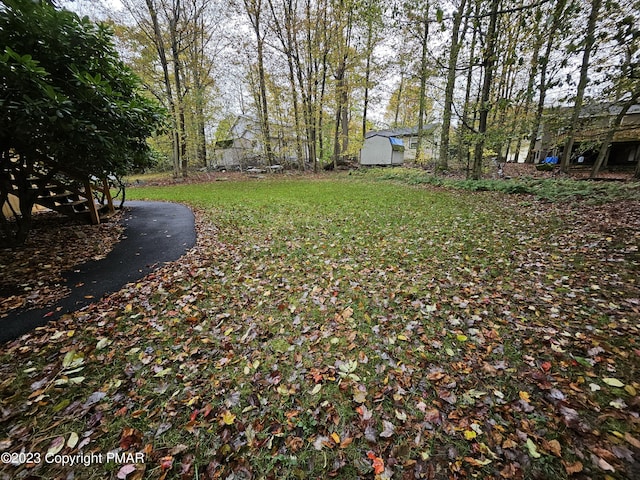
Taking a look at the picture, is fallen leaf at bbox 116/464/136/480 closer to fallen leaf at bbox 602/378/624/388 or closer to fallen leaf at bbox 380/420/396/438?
fallen leaf at bbox 380/420/396/438

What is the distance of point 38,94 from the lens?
3332 millimetres

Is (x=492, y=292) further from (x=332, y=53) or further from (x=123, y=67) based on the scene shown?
(x=332, y=53)

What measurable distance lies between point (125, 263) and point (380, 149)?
23648 millimetres

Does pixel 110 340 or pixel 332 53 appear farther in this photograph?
pixel 332 53

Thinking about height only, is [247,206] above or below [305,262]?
above

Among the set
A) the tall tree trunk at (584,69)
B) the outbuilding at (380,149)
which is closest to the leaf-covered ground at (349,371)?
the tall tree trunk at (584,69)

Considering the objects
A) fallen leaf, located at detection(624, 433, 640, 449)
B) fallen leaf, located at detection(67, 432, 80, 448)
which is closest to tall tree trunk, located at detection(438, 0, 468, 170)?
fallen leaf, located at detection(624, 433, 640, 449)

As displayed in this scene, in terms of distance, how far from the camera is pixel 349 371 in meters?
2.48

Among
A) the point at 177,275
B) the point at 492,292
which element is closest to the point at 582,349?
the point at 492,292

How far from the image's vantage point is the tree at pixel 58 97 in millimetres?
3205

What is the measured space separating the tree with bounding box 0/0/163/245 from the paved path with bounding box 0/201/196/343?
1700 mm

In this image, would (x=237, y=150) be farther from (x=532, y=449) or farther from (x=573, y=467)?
(x=573, y=467)

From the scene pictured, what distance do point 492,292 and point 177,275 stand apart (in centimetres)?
493

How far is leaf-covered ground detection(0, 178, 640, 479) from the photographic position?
5.78 ft
